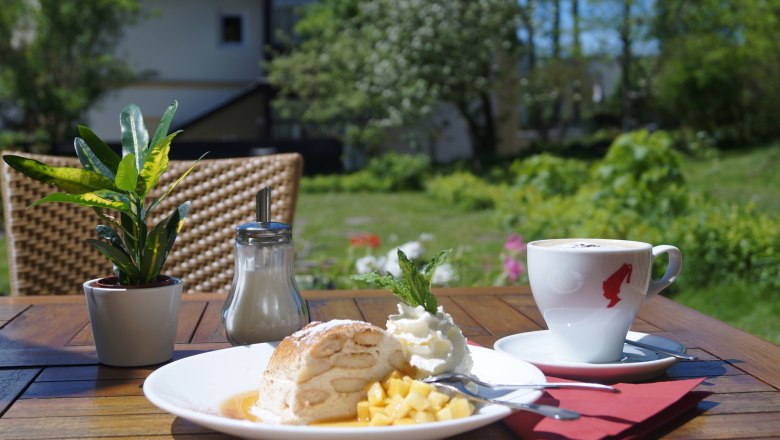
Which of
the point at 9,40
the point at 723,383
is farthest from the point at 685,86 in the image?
the point at 723,383

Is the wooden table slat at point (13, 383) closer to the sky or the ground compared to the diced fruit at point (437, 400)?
closer to the ground

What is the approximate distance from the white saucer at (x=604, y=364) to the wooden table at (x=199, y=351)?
40 millimetres

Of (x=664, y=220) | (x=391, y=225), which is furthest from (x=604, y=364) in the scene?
(x=391, y=225)

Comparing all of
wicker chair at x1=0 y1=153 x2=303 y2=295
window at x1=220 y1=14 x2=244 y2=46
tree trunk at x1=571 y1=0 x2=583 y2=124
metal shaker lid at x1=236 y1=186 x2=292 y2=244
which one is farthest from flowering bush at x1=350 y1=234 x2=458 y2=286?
window at x1=220 y1=14 x2=244 y2=46

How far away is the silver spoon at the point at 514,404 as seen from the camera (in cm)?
71

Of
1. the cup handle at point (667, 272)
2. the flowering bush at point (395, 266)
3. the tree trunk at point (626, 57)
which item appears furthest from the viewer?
the tree trunk at point (626, 57)

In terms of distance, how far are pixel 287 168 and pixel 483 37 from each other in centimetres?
1040

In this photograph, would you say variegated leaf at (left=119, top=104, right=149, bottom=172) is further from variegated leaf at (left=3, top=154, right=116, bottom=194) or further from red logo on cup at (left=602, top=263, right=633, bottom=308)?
red logo on cup at (left=602, top=263, right=633, bottom=308)

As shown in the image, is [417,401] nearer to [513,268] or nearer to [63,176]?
[63,176]

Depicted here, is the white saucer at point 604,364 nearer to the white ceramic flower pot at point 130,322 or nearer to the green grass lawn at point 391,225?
the white ceramic flower pot at point 130,322

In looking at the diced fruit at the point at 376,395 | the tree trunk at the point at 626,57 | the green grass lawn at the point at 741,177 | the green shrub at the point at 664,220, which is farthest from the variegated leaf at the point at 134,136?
the tree trunk at the point at 626,57

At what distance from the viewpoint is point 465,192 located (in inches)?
351

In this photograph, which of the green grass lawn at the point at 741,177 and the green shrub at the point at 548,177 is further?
the green grass lawn at the point at 741,177

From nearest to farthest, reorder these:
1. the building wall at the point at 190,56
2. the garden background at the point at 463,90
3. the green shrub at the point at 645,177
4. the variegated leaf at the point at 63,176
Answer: the variegated leaf at the point at 63,176, the green shrub at the point at 645,177, the garden background at the point at 463,90, the building wall at the point at 190,56
